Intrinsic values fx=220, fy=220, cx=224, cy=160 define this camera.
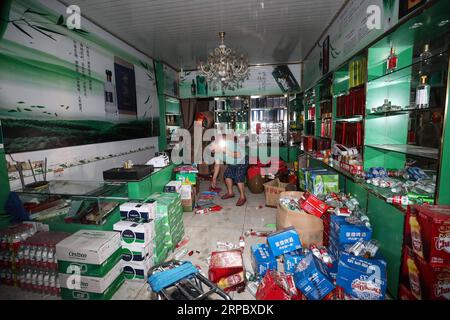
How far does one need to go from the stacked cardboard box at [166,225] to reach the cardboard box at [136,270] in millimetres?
202

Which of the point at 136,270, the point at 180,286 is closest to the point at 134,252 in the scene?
the point at 136,270

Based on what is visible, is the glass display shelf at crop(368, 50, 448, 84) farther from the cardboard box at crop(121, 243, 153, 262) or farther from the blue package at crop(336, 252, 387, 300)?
the cardboard box at crop(121, 243, 153, 262)

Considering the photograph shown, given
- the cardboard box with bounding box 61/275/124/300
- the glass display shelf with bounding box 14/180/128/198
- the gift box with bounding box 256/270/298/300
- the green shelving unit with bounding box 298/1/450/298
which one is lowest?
the cardboard box with bounding box 61/275/124/300

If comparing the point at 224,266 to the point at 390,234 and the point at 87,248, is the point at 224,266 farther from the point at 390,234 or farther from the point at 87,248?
the point at 390,234

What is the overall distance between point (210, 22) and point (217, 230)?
3.30 m

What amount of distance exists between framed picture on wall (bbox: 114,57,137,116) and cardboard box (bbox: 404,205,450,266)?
14.5 feet

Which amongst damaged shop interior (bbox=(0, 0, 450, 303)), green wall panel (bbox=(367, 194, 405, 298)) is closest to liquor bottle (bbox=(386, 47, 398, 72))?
damaged shop interior (bbox=(0, 0, 450, 303))

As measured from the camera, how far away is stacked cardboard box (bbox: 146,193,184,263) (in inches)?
94.4

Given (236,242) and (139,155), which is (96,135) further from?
(236,242)

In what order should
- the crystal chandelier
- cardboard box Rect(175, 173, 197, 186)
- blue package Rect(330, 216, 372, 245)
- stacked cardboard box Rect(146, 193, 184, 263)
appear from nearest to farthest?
blue package Rect(330, 216, 372, 245)
stacked cardboard box Rect(146, 193, 184, 263)
the crystal chandelier
cardboard box Rect(175, 173, 197, 186)

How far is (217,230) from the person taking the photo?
3166 mm

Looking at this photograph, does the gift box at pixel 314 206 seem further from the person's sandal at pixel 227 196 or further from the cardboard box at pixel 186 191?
the person's sandal at pixel 227 196

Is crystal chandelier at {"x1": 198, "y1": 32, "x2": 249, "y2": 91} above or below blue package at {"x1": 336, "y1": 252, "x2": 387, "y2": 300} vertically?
above

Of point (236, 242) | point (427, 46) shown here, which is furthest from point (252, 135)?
point (427, 46)
